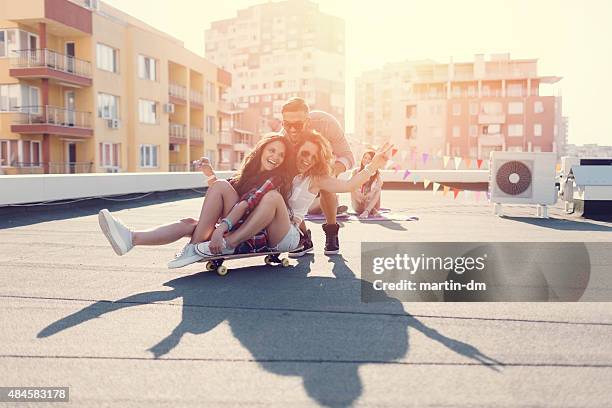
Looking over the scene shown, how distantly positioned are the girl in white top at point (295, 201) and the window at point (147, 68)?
3056 centimetres

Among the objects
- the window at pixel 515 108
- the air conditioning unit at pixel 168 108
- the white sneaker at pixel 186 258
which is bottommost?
the white sneaker at pixel 186 258

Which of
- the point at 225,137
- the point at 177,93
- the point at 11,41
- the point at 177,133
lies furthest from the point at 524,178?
the point at 225,137

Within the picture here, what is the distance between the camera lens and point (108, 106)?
101 ft

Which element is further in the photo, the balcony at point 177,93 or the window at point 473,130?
the window at point 473,130

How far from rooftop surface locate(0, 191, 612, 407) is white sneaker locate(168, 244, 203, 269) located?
0.44 feet

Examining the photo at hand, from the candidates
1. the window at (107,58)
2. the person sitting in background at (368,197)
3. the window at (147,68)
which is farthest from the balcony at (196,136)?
the person sitting in background at (368,197)

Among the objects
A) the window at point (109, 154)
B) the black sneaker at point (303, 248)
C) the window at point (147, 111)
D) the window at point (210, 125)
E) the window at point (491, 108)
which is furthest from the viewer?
the window at point (491, 108)

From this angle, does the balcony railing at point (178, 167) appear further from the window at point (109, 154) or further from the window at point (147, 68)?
the window at point (109, 154)

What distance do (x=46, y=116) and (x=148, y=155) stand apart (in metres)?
8.49

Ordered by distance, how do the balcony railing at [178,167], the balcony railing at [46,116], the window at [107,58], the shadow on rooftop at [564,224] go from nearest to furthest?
the shadow on rooftop at [564,224] → the balcony railing at [46,116] → the window at [107,58] → the balcony railing at [178,167]

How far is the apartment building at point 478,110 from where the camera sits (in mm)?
65250

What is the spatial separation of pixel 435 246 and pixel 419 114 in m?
64.1

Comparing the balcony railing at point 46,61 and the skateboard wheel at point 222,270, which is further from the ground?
the balcony railing at point 46,61

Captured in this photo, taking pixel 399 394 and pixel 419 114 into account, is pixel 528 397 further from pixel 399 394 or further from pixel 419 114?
pixel 419 114
